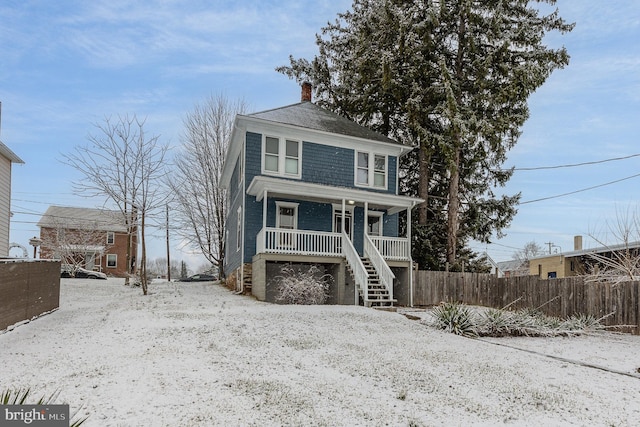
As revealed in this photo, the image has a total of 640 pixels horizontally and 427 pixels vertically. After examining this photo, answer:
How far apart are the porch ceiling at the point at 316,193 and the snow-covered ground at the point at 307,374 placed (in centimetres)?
606

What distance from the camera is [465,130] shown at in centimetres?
1748

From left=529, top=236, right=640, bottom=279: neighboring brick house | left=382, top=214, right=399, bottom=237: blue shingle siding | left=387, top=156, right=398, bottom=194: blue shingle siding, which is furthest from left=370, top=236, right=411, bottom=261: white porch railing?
left=529, top=236, right=640, bottom=279: neighboring brick house

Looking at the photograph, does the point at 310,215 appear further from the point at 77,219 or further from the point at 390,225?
the point at 77,219

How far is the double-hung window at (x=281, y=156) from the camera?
635 inches

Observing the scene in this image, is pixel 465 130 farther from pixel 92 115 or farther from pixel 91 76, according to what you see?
pixel 92 115

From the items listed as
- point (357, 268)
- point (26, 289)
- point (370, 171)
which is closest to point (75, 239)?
point (370, 171)

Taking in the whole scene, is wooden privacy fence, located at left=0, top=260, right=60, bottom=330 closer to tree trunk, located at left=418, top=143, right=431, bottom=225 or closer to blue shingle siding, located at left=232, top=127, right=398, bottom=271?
blue shingle siding, located at left=232, top=127, right=398, bottom=271

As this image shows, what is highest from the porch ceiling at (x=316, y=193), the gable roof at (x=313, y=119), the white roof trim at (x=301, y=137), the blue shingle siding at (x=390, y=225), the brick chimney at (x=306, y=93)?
the brick chimney at (x=306, y=93)

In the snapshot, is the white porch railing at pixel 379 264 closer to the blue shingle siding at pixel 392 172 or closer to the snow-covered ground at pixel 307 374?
the blue shingle siding at pixel 392 172

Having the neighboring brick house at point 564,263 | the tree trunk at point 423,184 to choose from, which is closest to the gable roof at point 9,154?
the tree trunk at point 423,184

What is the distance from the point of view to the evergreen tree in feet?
59.3

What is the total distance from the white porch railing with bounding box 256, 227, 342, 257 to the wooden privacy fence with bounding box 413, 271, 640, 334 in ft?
10.6

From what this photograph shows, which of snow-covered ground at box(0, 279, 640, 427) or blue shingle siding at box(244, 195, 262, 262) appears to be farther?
blue shingle siding at box(244, 195, 262, 262)

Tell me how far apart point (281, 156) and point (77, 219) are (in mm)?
26269
